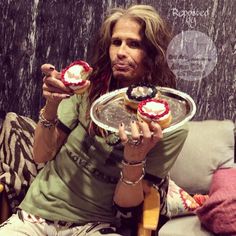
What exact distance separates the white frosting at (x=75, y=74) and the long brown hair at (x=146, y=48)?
0.21 meters

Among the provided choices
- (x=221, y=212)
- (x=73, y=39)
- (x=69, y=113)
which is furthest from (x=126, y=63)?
(x=73, y=39)

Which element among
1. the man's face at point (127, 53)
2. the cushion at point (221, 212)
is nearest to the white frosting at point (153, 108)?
the man's face at point (127, 53)

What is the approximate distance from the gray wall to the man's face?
615mm

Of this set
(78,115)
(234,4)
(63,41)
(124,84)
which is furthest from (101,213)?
(234,4)

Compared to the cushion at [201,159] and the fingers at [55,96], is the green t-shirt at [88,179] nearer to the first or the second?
the fingers at [55,96]

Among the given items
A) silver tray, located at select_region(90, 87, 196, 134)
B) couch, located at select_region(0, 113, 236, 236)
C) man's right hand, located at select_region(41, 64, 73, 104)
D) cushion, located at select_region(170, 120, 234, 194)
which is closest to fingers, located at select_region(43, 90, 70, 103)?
man's right hand, located at select_region(41, 64, 73, 104)

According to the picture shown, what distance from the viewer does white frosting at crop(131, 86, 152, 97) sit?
4.86 ft

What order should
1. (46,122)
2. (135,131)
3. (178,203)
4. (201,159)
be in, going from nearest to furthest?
(135,131)
(46,122)
(178,203)
(201,159)

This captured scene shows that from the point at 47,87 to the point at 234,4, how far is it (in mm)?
1179

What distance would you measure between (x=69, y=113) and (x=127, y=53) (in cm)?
31

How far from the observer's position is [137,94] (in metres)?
1.48

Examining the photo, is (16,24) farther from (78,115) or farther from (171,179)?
(171,179)

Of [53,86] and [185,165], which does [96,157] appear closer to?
[53,86]

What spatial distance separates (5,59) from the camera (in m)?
2.37
